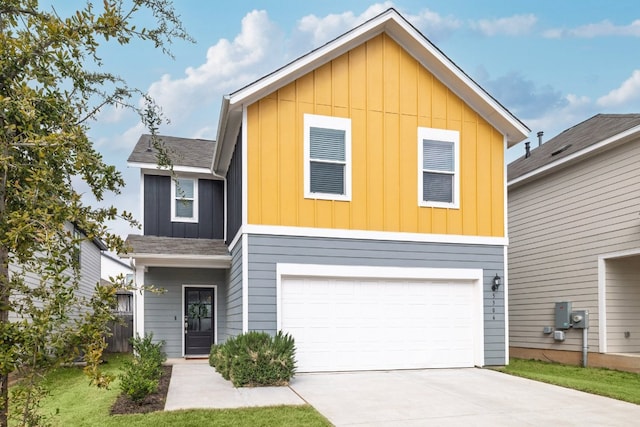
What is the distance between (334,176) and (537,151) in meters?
9.21

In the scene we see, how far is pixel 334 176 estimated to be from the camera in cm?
1049

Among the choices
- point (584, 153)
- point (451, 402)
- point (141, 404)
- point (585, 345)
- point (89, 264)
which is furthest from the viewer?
point (89, 264)

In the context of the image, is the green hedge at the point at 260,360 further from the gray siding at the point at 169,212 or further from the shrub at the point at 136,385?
the gray siding at the point at 169,212

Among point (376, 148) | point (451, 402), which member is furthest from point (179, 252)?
point (451, 402)

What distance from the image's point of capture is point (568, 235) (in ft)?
44.2

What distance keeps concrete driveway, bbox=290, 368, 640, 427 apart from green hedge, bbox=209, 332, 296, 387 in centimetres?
39

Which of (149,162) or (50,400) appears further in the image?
(149,162)

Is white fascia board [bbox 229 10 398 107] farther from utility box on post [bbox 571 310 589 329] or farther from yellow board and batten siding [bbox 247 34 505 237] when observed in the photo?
utility box on post [bbox 571 310 589 329]

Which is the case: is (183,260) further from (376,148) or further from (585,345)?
(585,345)

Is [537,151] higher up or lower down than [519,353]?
higher up

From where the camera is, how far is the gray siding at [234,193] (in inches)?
432

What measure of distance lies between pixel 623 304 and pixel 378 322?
6.06 m

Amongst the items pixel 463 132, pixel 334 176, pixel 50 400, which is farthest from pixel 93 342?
pixel 463 132

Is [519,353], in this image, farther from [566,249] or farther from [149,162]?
[149,162]
